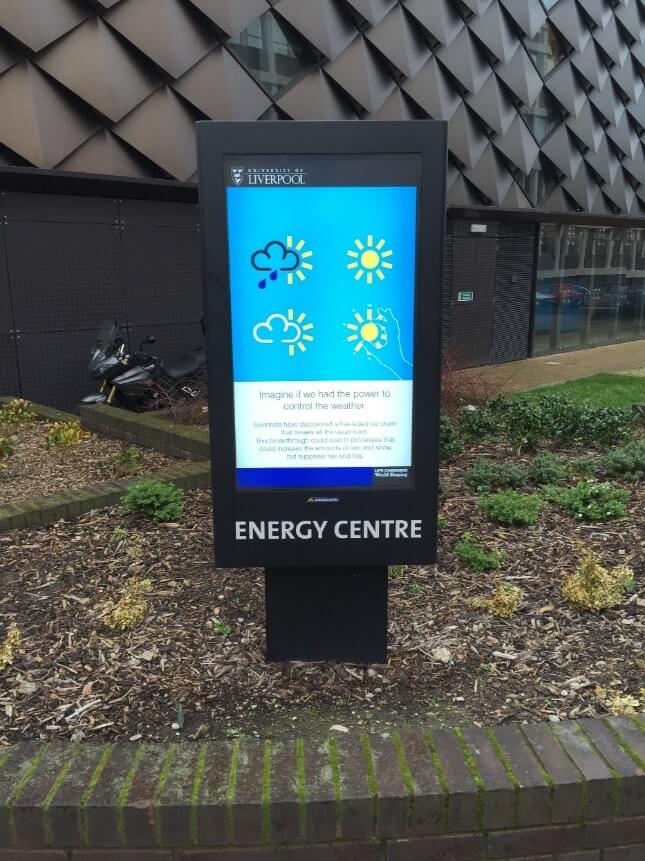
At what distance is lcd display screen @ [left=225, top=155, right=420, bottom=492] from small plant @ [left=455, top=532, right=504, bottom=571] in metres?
1.31

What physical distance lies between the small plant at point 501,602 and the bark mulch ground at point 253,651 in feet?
0.12

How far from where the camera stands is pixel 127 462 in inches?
219

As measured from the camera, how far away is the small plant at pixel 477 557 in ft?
12.1

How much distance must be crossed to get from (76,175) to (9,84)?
4.09ft

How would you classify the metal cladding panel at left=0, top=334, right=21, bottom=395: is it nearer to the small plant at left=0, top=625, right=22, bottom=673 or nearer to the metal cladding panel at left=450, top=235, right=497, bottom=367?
the small plant at left=0, top=625, right=22, bottom=673

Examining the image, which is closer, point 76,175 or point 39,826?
point 39,826

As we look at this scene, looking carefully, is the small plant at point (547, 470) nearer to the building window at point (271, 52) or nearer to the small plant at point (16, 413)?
the small plant at point (16, 413)

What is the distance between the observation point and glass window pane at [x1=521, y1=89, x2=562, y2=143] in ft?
53.8

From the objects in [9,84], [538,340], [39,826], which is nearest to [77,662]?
[39,826]

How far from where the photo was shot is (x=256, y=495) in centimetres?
256

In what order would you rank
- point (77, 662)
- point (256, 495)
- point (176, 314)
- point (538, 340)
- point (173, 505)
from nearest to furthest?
point (256, 495), point (77, 662), point (173, 505), point (176, 314), point (538, 340)

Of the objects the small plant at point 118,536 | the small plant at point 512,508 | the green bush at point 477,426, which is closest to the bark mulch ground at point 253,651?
the small plant at point 118,536

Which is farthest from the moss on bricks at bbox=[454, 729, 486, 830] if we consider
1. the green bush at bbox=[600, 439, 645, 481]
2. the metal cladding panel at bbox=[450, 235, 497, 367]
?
the metal cladding panel at bbox=[450, 235, 497, 367]

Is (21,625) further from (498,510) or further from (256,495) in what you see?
(498,510)
